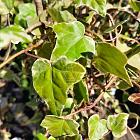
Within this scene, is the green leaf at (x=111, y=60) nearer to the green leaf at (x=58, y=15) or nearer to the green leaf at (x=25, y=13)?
the green leaf at (x=58, y=15)

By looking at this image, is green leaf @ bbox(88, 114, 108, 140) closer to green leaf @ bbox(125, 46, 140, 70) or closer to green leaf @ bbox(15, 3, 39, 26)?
green leaf @ bbox(125, 46, 140, 70)

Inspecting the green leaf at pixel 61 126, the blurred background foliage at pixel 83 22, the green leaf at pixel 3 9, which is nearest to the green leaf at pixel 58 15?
the blurred background foliage at pixel 83 22

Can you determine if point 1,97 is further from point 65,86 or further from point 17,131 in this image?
point 65,86

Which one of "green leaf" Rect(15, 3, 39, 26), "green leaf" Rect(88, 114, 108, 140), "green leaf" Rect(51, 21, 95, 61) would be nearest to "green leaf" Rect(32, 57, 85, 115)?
"green leaf" Rect(51, 21, 95, 61)

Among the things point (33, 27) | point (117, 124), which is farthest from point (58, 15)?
point (117, 124)

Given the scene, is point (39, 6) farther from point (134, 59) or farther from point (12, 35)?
point (134, 59)

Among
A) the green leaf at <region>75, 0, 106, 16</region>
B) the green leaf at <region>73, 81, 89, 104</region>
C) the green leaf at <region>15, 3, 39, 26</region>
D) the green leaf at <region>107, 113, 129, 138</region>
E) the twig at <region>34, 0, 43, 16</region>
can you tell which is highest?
the green leaf at <region>75, 0, 106, 16</region>
